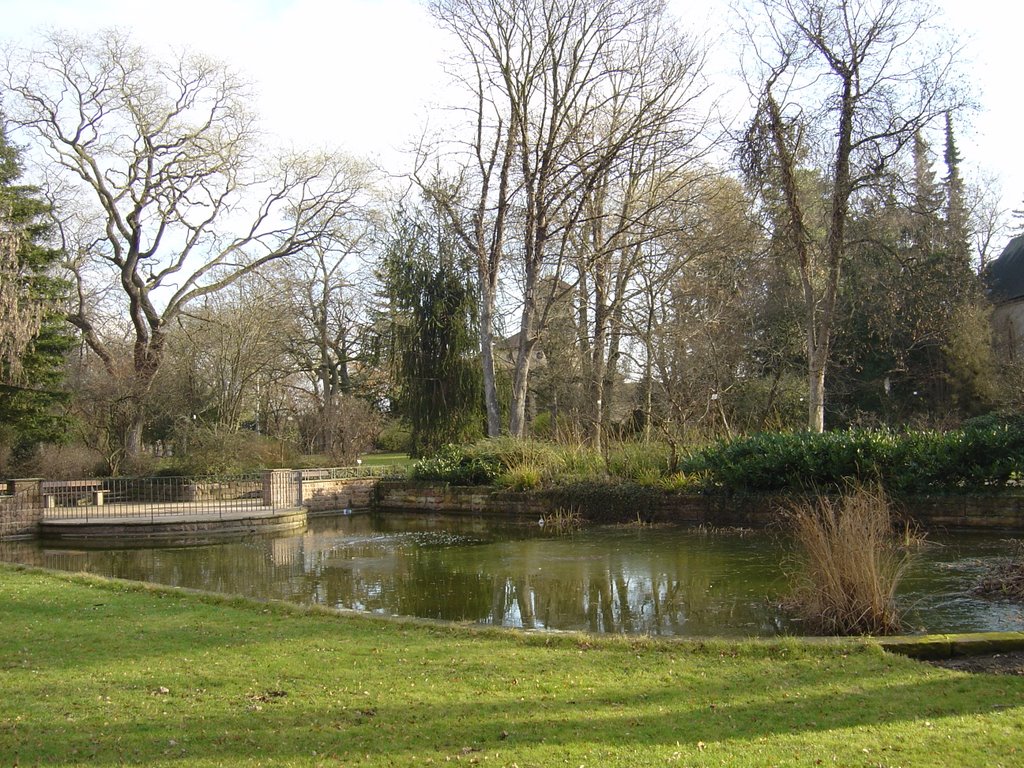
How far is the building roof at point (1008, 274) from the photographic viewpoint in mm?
37875

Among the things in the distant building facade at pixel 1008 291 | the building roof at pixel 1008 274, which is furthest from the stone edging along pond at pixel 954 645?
the building roof at pixel 1008 274

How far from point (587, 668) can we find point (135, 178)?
29460 millimetres

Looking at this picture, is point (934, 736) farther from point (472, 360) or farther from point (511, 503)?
point (472, 360)

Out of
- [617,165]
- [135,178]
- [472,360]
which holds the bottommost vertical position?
[472,360]

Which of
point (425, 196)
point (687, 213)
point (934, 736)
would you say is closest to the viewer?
point (934, 736)

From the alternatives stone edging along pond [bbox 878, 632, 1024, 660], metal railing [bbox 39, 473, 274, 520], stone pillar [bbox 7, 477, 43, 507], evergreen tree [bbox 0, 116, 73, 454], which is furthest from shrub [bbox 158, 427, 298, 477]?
stone edging along pond [bbox 878, 632, 1024, 660]

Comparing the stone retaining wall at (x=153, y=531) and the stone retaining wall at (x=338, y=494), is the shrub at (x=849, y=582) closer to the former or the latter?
the stone retaining wall at (x=153, y=531)

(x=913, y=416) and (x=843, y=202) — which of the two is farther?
(x=913, y=416)

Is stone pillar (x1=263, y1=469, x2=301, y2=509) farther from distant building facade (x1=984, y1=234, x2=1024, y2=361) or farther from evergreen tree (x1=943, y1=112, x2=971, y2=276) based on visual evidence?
distant building facade (x1=984, y1=234, x2=1024, y2=361)

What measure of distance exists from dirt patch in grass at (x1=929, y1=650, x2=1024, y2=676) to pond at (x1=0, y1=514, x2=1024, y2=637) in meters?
1.19

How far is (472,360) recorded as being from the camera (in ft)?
93.5

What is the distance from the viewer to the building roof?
3788 centimetres

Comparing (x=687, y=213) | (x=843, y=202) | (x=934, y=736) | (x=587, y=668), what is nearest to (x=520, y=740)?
(x=587, y=668)

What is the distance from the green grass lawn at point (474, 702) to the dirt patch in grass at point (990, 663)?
1.00 ft
